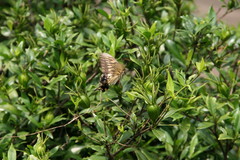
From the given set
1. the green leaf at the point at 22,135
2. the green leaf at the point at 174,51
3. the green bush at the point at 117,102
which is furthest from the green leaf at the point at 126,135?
the green leaf at the point at 174,51

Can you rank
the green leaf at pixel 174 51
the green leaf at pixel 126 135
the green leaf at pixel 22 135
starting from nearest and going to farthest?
the green leaf at pixel 126 135
the green leaf at pixel 22 135
the green leaf at pixel 174 51

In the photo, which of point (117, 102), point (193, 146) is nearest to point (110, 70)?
point (117, 102)

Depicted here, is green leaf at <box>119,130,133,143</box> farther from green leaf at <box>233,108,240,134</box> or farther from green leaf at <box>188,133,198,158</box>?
green leaf at <box>233,108,240,134</box>

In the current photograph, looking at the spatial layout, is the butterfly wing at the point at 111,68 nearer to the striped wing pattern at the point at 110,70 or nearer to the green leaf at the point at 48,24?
the striped wing pattern at the point at 110,70

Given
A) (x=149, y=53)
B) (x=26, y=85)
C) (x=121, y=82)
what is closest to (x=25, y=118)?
(x=26, y=85)

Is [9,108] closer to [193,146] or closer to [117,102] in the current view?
[117,102]

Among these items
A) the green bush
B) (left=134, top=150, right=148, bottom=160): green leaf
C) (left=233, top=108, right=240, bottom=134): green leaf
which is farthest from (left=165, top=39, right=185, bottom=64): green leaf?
(left=134, top=150, right=148, bottom=160): green leaf

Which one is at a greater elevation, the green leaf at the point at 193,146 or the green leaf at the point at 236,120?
the green leaf at the point at 236,120
